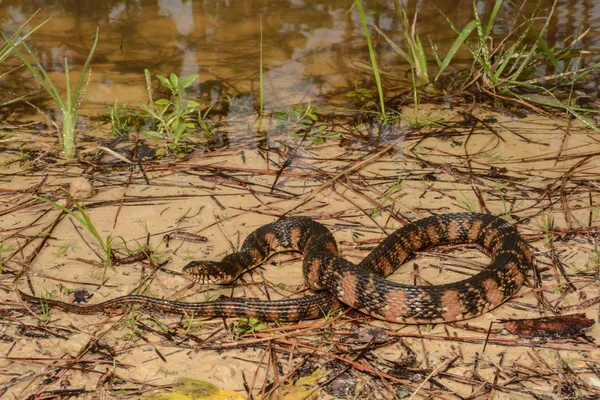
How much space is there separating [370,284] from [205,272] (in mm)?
1197

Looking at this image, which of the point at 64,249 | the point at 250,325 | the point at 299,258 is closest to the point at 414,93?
the point at 299,258

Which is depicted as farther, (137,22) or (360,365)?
(137,22)

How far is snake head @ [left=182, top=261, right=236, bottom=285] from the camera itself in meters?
5.00

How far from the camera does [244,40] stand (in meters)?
9.98

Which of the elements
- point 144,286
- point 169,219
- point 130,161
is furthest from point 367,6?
point 144,286

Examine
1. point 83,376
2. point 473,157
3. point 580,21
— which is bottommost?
point 83,376

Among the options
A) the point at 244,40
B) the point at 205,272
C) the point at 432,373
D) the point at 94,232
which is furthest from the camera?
the point at 244,40

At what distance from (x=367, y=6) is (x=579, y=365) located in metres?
7.75

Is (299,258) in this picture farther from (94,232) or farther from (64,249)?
(64,249)

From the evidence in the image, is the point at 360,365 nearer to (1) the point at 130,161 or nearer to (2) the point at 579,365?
(2) the point at 579,365

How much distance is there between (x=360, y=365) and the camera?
4.23 metres

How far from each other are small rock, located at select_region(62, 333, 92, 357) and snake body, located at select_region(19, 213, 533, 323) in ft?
1.00

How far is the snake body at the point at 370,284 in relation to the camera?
468 centimetres

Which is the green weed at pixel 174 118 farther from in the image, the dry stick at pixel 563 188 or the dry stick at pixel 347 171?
the dry stick at pixel 563 188
